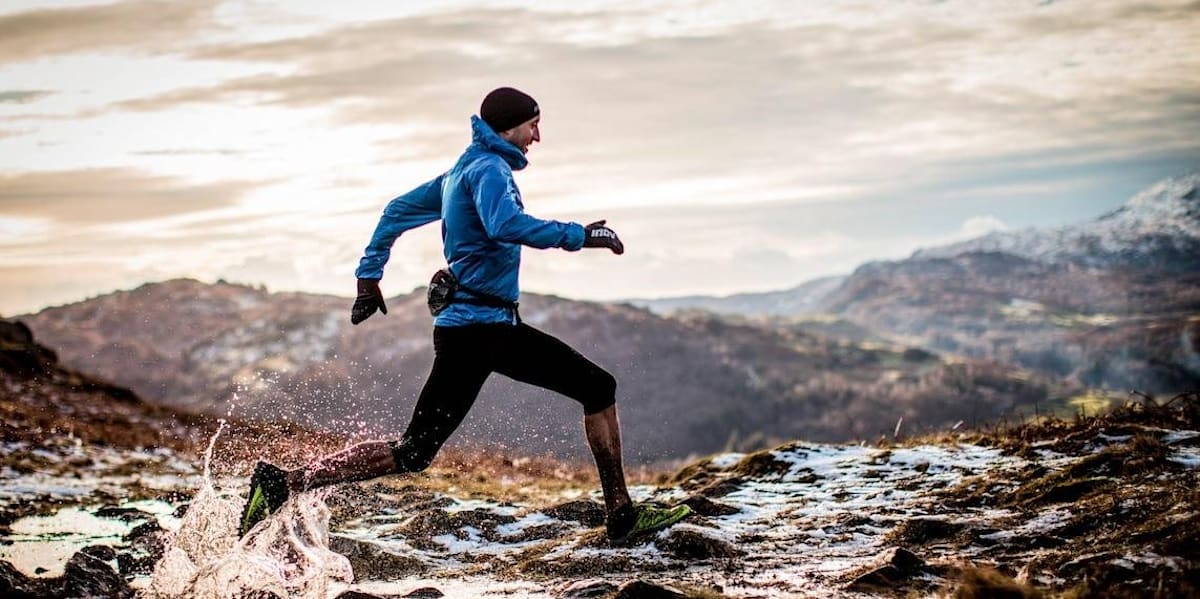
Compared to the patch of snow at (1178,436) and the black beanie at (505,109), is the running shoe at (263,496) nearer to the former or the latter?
the black beanie at (505,109)

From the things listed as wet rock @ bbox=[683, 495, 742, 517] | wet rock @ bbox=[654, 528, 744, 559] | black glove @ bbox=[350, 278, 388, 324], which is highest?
black glove @ bbox=[350, 278, 388, 324]

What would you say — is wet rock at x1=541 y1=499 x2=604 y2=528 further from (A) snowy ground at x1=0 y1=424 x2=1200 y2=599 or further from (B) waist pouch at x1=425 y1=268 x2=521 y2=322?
(B) waist pouch at x1=425 y1=268 x2=521 y2=322

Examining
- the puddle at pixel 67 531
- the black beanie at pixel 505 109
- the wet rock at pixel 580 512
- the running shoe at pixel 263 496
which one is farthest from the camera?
the wet rock at pixel 580 512

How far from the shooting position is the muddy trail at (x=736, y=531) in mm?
5496

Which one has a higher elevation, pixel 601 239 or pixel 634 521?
pixel 601 239

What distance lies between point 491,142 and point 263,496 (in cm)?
264

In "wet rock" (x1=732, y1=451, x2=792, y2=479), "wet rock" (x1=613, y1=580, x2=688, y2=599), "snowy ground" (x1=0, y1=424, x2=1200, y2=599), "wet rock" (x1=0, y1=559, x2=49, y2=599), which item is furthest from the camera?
"wet rock" (x1=732, y1=451, x2=792, y2=479)

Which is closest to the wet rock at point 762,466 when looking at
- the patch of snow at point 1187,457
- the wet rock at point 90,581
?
the patch of snow at point 1187,457

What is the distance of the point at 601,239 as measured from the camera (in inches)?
251

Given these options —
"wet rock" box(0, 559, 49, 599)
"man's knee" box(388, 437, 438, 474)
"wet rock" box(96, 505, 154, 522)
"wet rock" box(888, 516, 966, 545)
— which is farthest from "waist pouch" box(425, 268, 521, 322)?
"wet rock" box(96, 505, 154, 522)

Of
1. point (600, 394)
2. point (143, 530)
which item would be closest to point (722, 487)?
point (600, 394)

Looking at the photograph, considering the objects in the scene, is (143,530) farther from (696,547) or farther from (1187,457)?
(1187,457)

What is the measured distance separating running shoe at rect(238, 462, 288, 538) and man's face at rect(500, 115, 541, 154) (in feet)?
8.45

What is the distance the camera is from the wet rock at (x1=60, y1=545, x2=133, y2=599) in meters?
5.54
